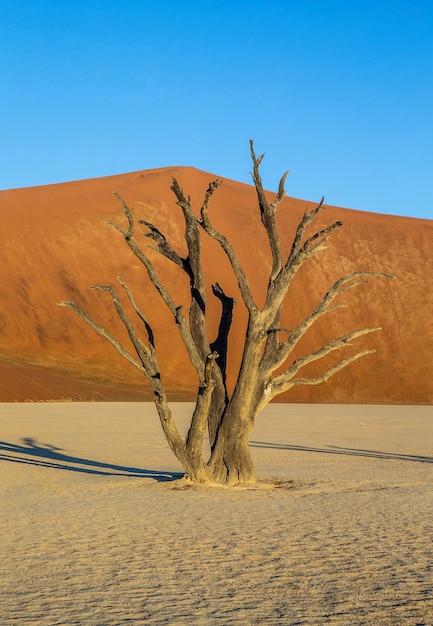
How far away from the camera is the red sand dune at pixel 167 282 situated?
5281 centimetres

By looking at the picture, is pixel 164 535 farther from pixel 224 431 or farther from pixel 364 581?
pixel 224 431

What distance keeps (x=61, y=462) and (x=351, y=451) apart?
249 inches

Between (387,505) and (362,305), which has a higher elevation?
(362,305)

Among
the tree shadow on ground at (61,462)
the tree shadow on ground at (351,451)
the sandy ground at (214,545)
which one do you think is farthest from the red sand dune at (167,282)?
the sandy ground at (214,545)

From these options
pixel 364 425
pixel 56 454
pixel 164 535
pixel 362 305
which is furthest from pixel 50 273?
pixel 164 535

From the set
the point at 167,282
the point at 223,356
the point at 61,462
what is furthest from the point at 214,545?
the point at 167,282

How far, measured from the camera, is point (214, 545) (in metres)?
7.26

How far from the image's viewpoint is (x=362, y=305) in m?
61.2

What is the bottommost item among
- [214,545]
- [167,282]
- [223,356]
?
[214,545]

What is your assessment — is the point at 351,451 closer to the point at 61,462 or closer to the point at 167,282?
the point at 61,462

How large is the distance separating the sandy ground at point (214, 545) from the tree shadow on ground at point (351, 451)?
0.50m

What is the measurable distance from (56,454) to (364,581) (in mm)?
11931

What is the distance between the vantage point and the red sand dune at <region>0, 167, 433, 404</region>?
52812 millimetres

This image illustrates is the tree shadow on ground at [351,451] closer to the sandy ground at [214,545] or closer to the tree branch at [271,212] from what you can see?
the sandy ground at [214,545]
